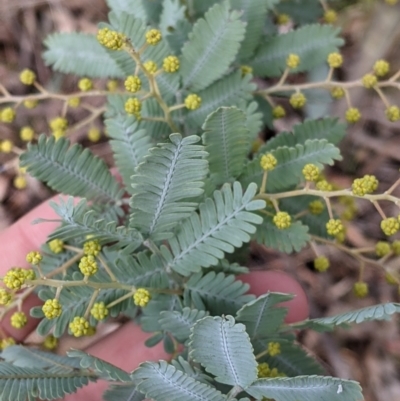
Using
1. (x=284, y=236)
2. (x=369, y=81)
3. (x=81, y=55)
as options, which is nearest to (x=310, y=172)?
(x=284, y=236)

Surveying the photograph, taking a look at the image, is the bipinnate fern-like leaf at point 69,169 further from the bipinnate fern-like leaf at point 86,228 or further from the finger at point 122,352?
the finger at point 122,352

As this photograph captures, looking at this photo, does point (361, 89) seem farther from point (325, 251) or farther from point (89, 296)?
point (89, 296)

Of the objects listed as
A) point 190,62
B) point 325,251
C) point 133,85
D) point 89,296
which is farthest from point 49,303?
point 325,251

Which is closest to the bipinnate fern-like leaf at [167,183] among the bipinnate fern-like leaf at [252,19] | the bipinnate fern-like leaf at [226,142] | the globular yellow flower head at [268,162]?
the bipinnate fern-like leaf at [226,142]

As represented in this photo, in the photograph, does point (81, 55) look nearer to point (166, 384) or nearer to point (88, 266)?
point (88, 266)

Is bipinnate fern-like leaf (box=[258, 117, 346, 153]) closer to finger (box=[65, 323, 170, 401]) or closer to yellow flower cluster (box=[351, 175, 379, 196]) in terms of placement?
yellow flower cluster (box=[351, 175, 379, 196])
